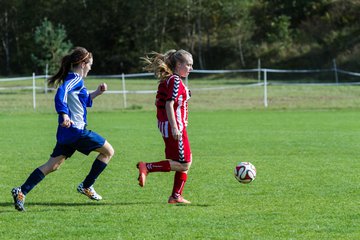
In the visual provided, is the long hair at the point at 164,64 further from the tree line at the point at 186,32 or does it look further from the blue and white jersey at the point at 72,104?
the tree line at the point at 186,32

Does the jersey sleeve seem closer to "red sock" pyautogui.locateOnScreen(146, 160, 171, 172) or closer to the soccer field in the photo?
the soccer field

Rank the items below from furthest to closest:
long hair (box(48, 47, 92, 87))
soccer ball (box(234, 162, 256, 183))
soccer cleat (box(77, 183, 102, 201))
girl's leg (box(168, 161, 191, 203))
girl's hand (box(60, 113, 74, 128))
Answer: soccer ball (box(234, 162, 256, 183))
soccer cleat (box(77, 183, 102, 201))
girl's leg (box(168, 161, 191, 203))
long hair (box(48, 47, 92, 87))
girl's hand (box(60, 113, 74, 128))

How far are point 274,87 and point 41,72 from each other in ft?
83.1

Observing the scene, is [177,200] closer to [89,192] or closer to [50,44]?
[89,192]

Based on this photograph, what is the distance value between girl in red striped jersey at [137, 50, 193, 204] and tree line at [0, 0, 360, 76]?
130 feet

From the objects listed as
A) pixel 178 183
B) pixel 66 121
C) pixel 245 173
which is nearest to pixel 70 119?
pixel 66 121

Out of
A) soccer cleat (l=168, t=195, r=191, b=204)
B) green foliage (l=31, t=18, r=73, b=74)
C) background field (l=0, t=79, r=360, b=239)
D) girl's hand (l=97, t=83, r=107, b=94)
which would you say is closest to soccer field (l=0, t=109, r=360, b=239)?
background field (l=0, t=79, r=360, b=239)

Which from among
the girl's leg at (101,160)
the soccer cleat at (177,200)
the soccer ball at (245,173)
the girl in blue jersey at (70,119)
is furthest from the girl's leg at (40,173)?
the soccer ball at (245,173)

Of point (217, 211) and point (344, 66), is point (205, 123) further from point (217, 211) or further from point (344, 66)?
point (344, 66)

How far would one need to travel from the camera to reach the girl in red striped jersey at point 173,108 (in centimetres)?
745

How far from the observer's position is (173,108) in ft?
24.6

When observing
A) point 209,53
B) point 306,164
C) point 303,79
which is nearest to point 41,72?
point 209,53

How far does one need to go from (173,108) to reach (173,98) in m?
0.12

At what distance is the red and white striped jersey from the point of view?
7445 mm
